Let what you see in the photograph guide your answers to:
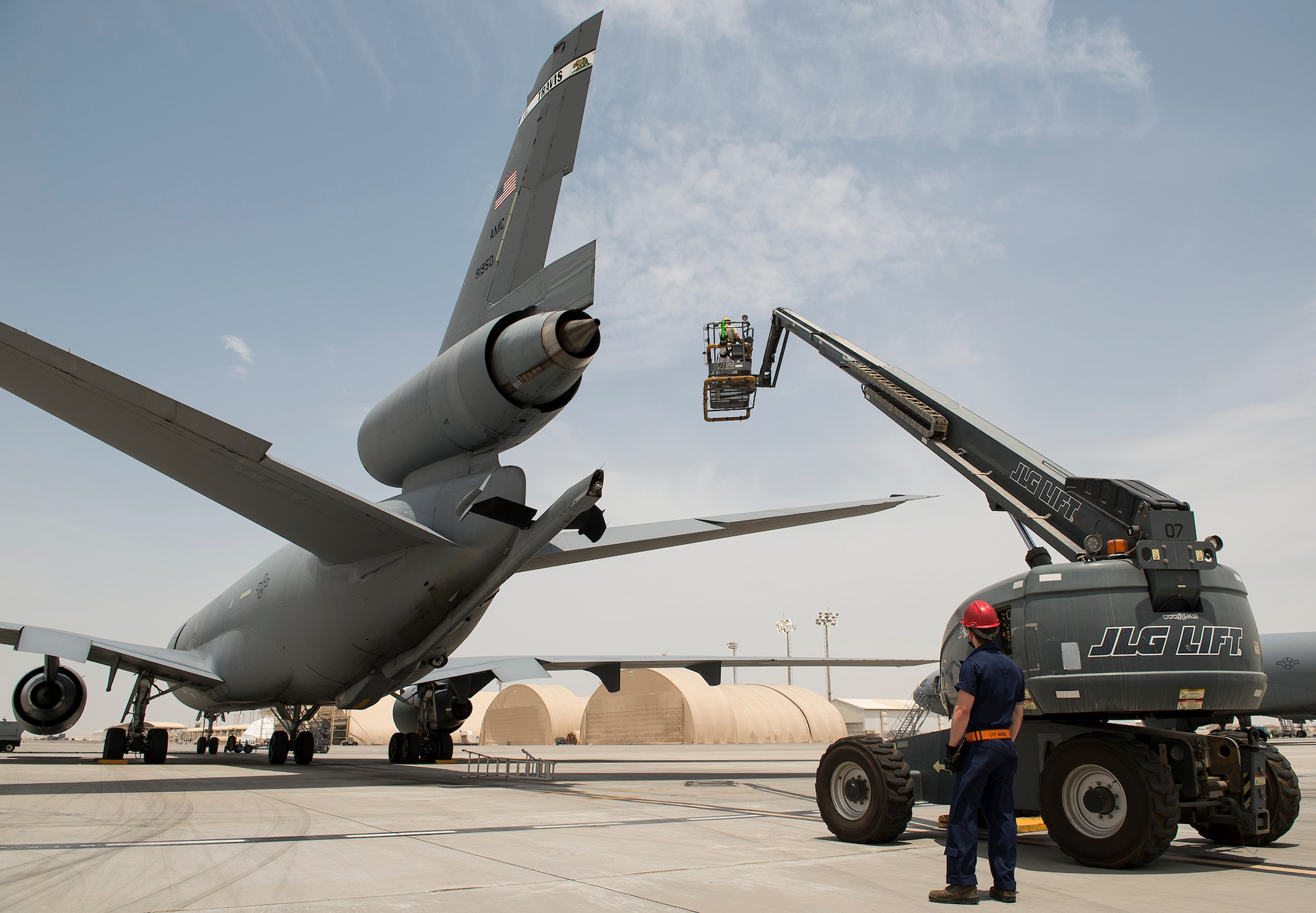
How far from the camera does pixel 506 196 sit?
12.5 m

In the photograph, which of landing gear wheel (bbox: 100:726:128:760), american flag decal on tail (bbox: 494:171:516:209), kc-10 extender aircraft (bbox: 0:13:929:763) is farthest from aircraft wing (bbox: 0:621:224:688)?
american flag decal on tail (bbox: 494:171:516:209)

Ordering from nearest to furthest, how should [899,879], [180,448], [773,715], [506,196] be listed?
[899,879], [180,448], [506,196], [773,715]

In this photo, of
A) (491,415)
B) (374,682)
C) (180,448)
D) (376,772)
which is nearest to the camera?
(180,448)

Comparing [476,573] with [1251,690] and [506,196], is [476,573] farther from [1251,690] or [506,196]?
[1251,690]

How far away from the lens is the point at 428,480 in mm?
12125

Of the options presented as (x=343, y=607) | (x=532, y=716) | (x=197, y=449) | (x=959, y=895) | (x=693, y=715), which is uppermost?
(x=197, y=449)

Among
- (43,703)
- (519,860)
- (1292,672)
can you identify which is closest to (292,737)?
(43,703)

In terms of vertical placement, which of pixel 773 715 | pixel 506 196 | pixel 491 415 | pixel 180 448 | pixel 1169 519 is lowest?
pixel 773 715

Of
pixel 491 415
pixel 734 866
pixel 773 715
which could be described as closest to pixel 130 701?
pixel 491 415

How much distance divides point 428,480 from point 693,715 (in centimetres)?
3105

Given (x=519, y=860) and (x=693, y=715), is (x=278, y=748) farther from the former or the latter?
(x=693, y=715)

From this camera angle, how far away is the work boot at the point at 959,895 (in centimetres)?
432

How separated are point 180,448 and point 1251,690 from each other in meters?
9.84

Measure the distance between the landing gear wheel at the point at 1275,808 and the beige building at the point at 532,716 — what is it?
43287 mm
